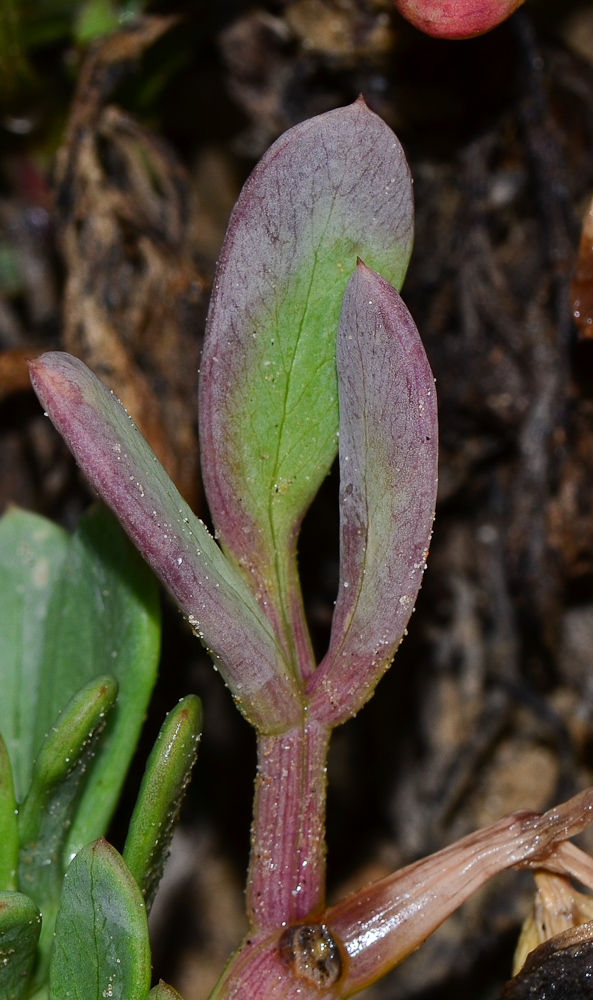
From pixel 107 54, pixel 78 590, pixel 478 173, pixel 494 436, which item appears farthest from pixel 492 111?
pixel 78 590

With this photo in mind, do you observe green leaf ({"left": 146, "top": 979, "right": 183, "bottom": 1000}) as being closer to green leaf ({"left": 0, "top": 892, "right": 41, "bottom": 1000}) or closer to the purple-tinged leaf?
green leaf ({"left": 0, "top": 892, "right": 41, "bottom": 1000})

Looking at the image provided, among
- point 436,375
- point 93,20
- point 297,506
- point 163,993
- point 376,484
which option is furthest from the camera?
point 93,20

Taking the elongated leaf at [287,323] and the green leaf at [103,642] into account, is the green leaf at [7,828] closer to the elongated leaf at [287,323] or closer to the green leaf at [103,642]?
the green leaf at [103,642]

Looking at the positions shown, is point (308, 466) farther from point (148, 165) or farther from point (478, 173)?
point (148, 165)

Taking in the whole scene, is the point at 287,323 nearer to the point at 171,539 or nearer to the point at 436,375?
the point at 171,539

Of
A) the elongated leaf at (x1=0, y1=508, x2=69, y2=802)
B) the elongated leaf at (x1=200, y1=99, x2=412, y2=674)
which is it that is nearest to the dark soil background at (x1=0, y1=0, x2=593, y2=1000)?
the elongated leaf at (x1=0, y1=508, x2=69, y2=802)

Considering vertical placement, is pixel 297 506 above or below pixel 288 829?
above

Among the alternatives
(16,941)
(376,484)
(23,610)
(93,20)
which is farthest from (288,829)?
(93,20)
